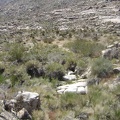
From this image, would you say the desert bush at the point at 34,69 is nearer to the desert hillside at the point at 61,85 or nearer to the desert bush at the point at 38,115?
the desert hillside at the point at 61,85

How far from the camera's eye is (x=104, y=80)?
1450 centimetres

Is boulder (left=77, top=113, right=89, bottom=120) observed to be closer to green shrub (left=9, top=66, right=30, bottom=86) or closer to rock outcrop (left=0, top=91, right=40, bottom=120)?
rock outcrop (left=0, top=91, right=40, bottom=120)

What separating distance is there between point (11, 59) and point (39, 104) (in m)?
9.37

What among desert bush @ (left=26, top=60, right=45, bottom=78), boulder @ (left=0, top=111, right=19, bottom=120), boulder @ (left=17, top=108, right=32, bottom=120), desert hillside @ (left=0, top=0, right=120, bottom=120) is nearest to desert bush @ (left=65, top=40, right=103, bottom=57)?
desert hillside @ (left=0, top=0, right=120, bottom=120)

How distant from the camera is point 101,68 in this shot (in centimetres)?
1514

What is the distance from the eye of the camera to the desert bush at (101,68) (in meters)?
15.1

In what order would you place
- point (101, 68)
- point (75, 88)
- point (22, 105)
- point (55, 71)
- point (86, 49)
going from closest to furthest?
point (22, 105) → point (75, 88) → point (101, 68) → point (55, 71) → point (86, 49)

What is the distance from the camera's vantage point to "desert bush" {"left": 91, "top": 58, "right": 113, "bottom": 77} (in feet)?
49.4

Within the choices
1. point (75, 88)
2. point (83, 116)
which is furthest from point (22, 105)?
point (75, 88)

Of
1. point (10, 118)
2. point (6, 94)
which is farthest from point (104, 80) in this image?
point (10, 118)

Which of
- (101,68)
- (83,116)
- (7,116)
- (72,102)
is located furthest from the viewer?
(101,68)

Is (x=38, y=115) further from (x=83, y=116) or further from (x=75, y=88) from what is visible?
(x=75, y=88)

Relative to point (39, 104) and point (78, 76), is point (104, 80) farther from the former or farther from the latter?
point (39, 104)

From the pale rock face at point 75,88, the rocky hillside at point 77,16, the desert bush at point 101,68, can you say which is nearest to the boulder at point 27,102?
the pale rock face at point 75,88
